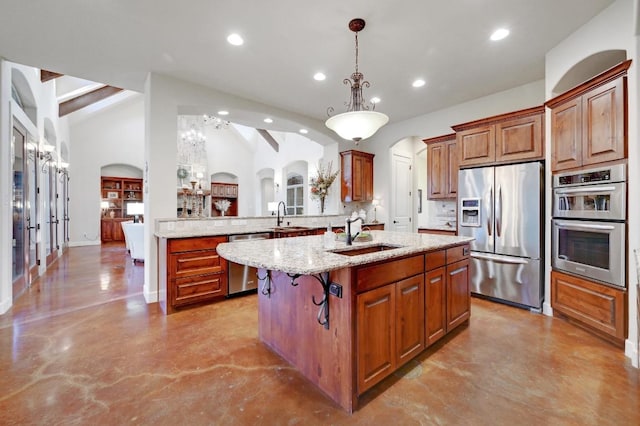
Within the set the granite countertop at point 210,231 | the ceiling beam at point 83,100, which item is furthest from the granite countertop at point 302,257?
the ceiling beam at point 83,100

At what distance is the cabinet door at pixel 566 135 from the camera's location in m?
2.68

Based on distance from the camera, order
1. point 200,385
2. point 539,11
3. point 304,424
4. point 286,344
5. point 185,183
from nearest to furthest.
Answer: point 304,424, point 200,385, point 286,344, point 539,11, point 185,183

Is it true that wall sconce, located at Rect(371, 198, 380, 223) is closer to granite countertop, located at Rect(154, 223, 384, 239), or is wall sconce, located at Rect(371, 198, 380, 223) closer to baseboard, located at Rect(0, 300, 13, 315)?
granite countertop, located at Rect(154, 223, 384, 239)

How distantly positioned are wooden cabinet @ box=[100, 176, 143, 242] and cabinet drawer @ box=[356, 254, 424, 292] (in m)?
11.0

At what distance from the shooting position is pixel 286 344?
2.18 m

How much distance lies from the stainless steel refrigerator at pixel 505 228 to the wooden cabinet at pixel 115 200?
36.1 feet

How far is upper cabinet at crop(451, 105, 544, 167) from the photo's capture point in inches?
127

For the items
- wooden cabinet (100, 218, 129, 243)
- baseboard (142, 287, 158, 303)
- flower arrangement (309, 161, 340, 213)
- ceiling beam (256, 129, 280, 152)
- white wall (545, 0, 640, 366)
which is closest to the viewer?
white wall (545, 0, 640, 366)

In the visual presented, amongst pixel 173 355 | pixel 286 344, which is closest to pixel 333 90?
pixel 286 344

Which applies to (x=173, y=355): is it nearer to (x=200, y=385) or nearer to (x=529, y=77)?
(x=200, y=385)

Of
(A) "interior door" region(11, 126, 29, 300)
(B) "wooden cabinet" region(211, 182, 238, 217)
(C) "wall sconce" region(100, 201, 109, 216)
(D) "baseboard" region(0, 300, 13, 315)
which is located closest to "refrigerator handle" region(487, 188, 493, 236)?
(D) "baseboard" region(0, 300, 13, 315)

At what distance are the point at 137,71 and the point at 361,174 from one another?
4.07 meters

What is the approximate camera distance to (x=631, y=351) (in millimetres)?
2193

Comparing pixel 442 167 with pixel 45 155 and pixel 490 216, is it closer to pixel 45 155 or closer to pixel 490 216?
pixel 490 216
